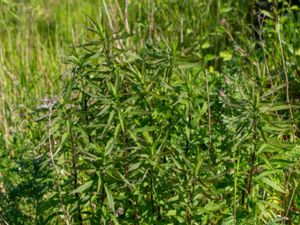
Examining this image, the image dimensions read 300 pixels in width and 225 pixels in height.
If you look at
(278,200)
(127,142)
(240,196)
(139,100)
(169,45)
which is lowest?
(278,200)

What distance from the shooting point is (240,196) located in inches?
101

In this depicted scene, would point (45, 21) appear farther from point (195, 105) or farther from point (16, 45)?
point (195, 105)

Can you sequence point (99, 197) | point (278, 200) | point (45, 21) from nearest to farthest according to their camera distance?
point (99, 197) → point (278, 200) → point (45, 21)

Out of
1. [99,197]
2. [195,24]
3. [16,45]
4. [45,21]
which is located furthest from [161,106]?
[45,21]

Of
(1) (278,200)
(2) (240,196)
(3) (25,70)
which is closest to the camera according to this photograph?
(2) (240,196)

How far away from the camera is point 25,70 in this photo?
15.6ft

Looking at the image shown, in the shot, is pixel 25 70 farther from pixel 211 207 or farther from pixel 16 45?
pixel 211 207

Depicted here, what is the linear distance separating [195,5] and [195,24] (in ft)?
0.52

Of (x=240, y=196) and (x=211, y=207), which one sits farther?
(x=240, y=196)

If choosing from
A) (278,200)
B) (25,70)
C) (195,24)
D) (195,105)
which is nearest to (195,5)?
(195,24)

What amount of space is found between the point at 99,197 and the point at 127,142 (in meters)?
0.23

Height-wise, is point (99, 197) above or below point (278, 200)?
above

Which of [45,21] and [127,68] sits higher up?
[127,68]

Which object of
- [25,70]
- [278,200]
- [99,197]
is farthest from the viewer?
[25,70]
